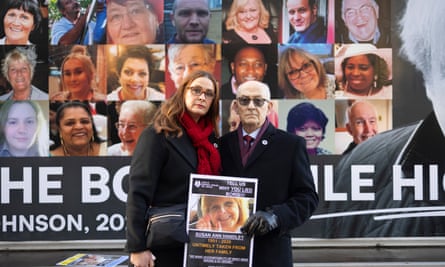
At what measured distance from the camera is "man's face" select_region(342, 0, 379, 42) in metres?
5.63

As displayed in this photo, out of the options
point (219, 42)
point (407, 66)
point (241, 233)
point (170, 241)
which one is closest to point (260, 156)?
point (241, 233)

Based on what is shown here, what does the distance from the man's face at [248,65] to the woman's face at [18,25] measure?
1.97m

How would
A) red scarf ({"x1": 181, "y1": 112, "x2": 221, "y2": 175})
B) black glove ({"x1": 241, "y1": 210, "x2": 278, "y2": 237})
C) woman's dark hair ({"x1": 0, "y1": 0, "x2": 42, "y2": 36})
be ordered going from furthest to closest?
woman's dark hair ({"x1": 0, "y1": 0, "x2": 42, "y2": 36}), red scarf ({"x1": 181, "y1": 112, "x2": 221, "y2": 175}), black glove ({"x1": 241, "y1": 210, "x2": 278, "y2": 237})

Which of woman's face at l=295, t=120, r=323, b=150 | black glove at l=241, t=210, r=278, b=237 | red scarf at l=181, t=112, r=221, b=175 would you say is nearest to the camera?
black glove at l=241, t=210, r=278, b=237

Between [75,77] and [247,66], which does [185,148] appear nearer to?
[247,66]

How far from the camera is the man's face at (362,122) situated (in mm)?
5637

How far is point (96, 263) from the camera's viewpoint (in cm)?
322

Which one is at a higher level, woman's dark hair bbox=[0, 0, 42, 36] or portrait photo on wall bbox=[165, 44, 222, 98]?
woman's dark hair bbox=[0, 0, 42, 36]

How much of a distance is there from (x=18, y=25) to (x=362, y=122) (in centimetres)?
342

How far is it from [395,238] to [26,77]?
3.89 m

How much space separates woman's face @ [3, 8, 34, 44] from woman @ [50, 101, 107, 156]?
758 mm

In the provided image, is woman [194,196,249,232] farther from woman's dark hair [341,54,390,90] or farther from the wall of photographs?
woman's dark hair [341,54,390,90]

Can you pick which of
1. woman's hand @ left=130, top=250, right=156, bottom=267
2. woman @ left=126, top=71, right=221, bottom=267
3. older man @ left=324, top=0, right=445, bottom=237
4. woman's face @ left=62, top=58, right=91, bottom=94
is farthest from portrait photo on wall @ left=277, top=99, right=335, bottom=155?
woman's hand @ left=130, top=250, right=156, bottom=267

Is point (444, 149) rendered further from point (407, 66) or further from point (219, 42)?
point (219, 42)
